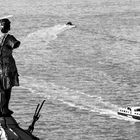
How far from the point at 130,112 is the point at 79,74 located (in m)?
13.6

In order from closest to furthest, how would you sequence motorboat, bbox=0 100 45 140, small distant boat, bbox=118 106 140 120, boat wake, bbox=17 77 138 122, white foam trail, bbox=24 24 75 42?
motorboat, bbox=0 100 45 140
small distant boat, bbox=118 106 140 120
boat wake, bbox=17 77 138 122
white foam trail, bbox=24 24 75 42

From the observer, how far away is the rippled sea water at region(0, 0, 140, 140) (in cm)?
9150

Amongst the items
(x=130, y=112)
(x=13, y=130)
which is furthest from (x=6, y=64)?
(x=130, y=112)

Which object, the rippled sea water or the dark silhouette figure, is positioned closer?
the dark silhouette figure

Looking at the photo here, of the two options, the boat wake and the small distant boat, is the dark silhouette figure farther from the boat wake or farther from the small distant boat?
the boat wake

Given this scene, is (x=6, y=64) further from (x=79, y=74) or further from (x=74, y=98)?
(x=79, y=74)

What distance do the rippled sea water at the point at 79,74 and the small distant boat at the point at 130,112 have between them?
3.07ft

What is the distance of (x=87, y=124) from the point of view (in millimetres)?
92812

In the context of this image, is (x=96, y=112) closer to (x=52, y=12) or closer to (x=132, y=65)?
(x=132, y=65)

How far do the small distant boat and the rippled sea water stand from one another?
3.07 feet

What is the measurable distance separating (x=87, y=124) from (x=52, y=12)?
92497mm

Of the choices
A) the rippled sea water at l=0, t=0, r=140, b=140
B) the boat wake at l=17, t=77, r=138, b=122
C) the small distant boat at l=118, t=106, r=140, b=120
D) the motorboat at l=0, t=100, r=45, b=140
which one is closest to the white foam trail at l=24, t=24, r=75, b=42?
the rippled sea water at l=0, t=0, r=140, b=140

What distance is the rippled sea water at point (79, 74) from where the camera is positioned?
91.5 m

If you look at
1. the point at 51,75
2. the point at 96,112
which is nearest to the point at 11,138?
the point at 96,112
